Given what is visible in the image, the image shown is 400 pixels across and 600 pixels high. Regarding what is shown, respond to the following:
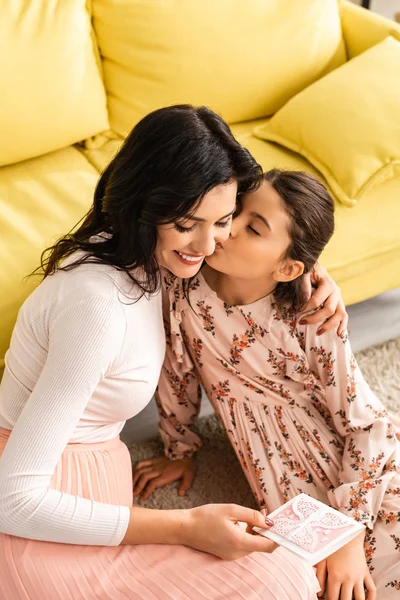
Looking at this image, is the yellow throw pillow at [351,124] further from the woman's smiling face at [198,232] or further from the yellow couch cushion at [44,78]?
the woman's smiling face at [198,232]

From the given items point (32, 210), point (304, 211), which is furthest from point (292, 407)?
point (32, 210)

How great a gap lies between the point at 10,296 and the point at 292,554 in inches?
33.8

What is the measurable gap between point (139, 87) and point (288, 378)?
42.8 inches

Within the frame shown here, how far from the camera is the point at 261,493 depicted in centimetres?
169

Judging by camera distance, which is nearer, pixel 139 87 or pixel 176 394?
pixel 176 394

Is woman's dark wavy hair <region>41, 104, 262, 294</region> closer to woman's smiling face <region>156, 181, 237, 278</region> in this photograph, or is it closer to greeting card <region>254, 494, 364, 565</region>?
woman's smiling face <region>156, 181, 237, 278</region>

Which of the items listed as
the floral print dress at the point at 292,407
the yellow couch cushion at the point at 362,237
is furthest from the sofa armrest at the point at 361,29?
the floral print dress at the point at 292,407

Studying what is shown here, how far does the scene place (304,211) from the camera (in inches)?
56.4

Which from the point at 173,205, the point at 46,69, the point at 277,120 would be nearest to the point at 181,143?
the point at 173,205

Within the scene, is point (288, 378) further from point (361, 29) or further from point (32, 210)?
point (361, 29)

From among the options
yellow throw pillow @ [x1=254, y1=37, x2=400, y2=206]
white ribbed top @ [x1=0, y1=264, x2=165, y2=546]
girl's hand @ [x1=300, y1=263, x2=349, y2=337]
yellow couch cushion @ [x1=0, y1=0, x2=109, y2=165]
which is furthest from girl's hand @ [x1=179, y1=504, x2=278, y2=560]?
yellow couch cushion @ [x1=0, y1=0, x2=109, y2=165]

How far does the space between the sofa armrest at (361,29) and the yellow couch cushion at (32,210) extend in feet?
3.41

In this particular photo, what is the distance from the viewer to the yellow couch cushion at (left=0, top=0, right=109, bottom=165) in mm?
2016

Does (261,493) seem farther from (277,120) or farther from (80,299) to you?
(277,120)
